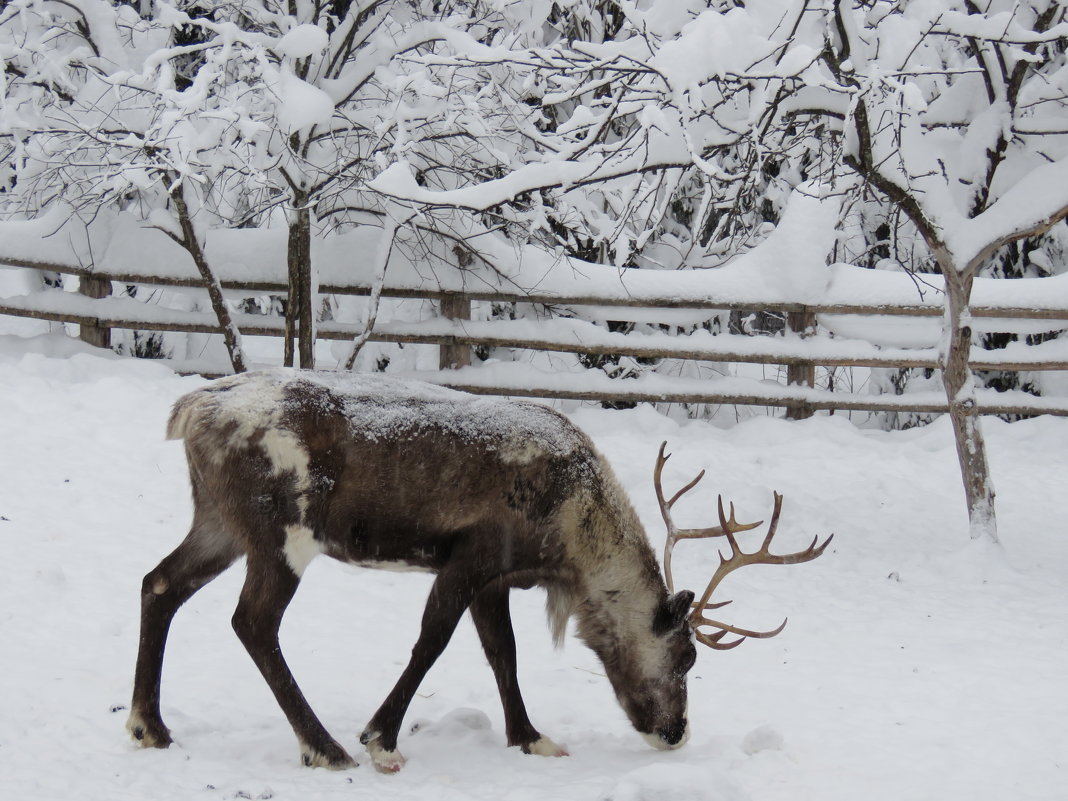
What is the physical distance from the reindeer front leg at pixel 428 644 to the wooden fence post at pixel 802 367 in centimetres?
564

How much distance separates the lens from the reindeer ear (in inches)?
156

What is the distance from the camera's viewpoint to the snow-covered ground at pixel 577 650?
11.8 ft

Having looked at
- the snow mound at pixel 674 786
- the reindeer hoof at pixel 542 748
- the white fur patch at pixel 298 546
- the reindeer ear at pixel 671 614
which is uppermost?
the white fur patch at pixel 298 546

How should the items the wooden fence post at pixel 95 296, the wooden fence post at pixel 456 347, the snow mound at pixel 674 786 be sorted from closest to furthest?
the snow mound at pixel 674 786, the wooden fence post at pixel 95 296, the wooden fence post at pixel 456 347

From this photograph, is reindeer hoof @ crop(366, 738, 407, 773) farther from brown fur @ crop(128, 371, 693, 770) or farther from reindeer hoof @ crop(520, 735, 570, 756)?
reindeer hoof @ crop(520, 735, 570, 756)

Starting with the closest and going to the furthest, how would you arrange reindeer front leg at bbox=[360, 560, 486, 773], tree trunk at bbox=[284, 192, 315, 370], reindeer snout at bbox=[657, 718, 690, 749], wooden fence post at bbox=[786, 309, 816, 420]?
reindeer front leg at bbox=[360, 560, 486, 773] < reindeer snout at bbox=[657, 718, 690, 749] < tree trunk at bbox=[284, 192, 315, 370] < wooden fence post at bbox=[786, 309, 816, 420]

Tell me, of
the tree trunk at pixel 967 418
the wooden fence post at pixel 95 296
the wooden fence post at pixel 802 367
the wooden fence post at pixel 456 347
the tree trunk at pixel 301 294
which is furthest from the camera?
the wooden fence post at pixel 802 367

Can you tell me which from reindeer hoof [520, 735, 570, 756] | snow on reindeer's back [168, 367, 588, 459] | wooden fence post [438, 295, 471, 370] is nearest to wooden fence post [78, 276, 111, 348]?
wooden fence post [438, 295, 471, 370]

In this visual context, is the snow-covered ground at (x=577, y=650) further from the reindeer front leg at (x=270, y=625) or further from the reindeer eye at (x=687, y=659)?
the reindeer eye at (x=687, y=659)

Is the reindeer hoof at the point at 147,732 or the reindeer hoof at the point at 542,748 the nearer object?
the reindeer hoof at the point at 147,732

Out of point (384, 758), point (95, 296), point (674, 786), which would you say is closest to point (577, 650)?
point (384, 758)

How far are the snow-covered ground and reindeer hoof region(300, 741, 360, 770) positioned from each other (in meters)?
0.05

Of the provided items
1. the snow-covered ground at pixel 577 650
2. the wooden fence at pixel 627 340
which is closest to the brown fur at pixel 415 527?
the snow-covered ground at pixel 577 650

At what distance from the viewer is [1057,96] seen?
7.61 meters
